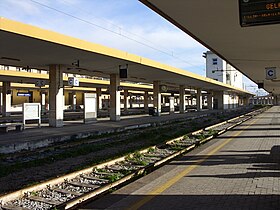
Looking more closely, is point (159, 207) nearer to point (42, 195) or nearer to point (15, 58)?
point (42, 195)

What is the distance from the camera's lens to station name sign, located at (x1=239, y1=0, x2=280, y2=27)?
668 centimetres

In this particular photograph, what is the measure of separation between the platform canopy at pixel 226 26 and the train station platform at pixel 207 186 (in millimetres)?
3422

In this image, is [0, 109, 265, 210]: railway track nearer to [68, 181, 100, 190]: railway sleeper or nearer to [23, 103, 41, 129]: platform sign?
[68, 181, 100, 190]: railway sleeper

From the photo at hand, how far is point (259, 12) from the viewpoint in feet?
22.4

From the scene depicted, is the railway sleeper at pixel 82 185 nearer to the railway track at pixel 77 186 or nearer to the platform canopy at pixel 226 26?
the railway track at pixel 77 186

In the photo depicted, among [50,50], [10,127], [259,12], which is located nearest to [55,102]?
[10,127]

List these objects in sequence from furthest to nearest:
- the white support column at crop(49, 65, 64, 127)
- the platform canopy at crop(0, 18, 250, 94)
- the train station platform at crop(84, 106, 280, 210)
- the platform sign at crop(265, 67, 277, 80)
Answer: the platform sign at crop(265, 67, 277, 80)
the white support column at crop(49, 65, 64, 127)
the platform canopy at crop(0, 18, 250, 94)
the train station platform at crop(84, 106, 280, 210)

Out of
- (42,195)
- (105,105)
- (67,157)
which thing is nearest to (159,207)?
(42,195)

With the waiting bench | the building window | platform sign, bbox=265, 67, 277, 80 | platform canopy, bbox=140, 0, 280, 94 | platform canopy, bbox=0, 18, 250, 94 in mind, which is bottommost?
the waiting bench

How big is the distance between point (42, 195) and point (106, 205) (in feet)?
4.94

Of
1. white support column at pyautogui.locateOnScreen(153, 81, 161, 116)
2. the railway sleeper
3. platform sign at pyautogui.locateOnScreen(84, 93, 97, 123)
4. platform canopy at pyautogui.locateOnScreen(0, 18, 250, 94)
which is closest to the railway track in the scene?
the railway sleeper

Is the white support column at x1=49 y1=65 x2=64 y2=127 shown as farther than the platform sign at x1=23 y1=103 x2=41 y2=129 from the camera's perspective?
Yes

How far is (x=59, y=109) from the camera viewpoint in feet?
73.0

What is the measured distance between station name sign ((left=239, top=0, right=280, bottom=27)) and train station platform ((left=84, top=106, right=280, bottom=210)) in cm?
338
